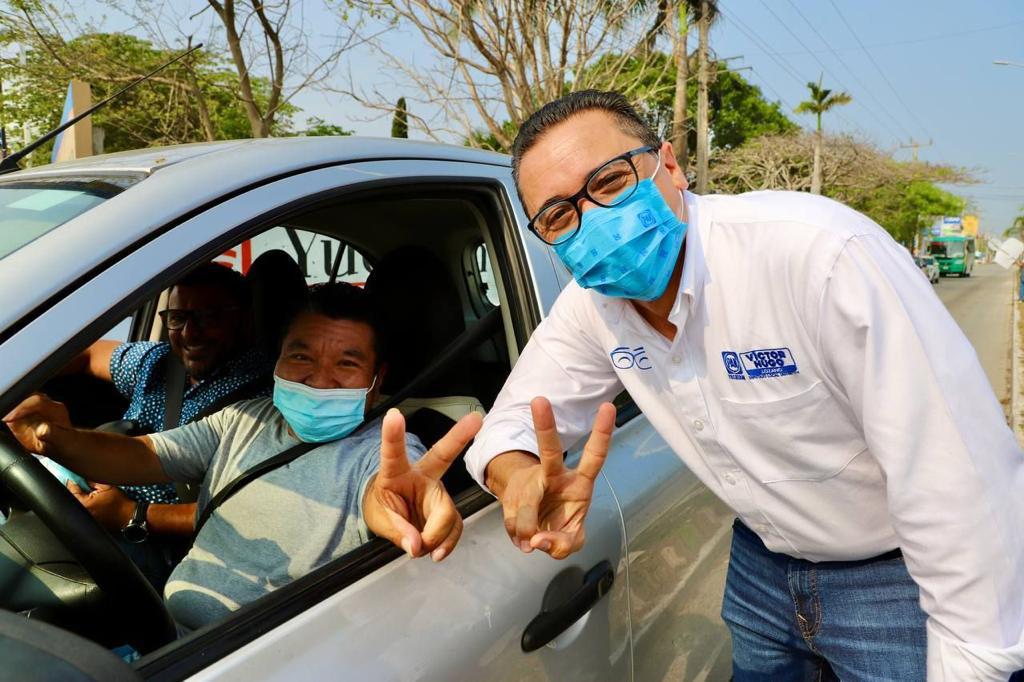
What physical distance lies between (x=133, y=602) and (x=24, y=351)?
0.57 metres

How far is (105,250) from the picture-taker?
1.08 meters

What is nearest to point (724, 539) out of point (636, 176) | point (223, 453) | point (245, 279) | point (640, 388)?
point (640, 388)

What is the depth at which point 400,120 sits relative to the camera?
33.2 ft

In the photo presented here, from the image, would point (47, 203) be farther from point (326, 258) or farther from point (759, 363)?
point (326, 258)

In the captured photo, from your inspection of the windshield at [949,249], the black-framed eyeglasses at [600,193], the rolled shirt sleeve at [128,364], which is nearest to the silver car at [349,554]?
the black-framed eyeglasses at [600,193]

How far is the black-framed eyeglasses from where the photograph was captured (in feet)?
4.94

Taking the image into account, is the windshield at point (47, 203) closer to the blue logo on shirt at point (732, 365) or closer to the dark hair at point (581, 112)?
the dark hair at point (581, 112)

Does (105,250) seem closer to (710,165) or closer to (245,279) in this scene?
(245,279)

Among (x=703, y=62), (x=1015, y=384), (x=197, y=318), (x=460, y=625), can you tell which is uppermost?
(x=703, y=62)

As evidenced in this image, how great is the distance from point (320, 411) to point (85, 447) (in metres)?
0.67

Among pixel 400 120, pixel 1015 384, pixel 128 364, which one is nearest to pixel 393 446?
pixel 128 364

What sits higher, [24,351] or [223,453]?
[24,351]

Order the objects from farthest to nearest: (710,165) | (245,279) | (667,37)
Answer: (710,165) < (667,37) < (245,279)

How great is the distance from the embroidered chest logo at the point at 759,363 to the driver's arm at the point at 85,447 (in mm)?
1496
